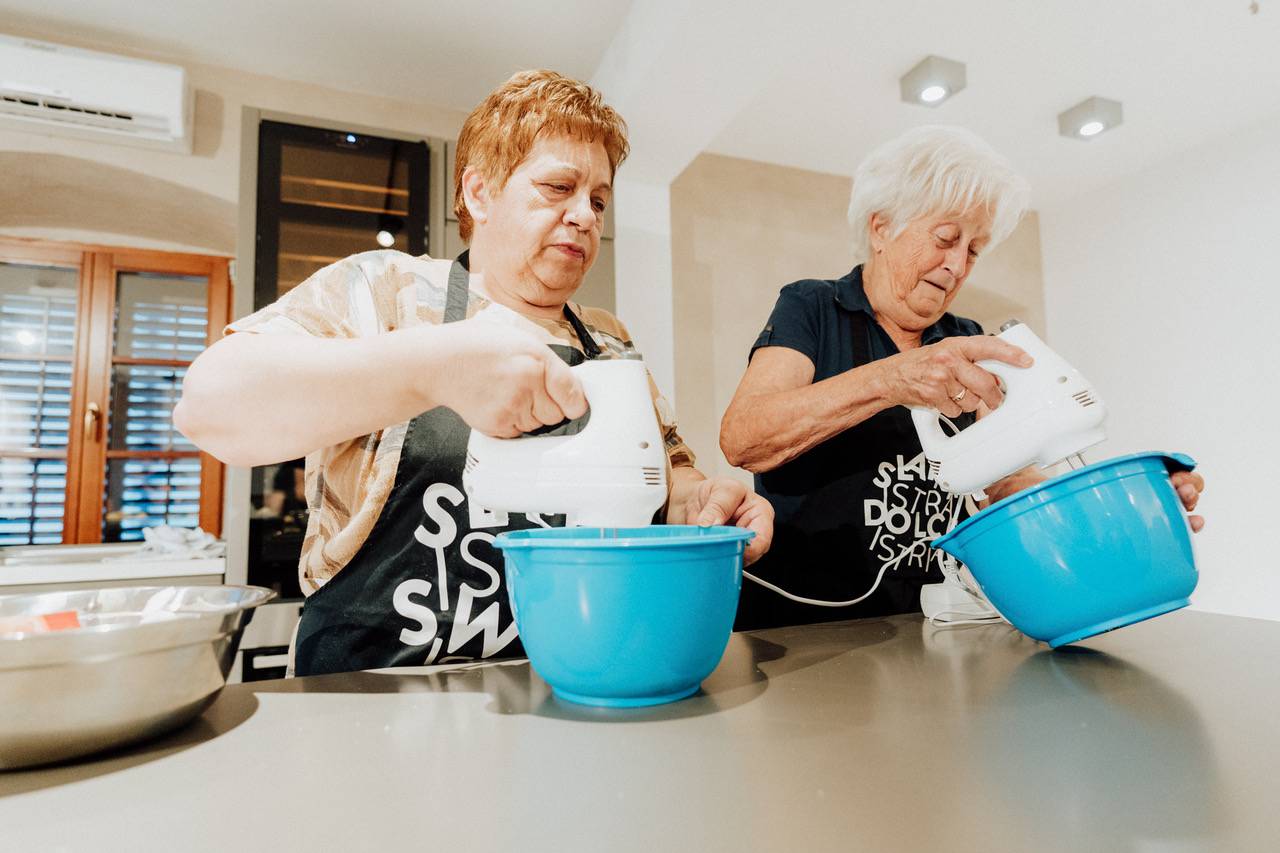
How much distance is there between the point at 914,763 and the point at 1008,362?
0.52 m

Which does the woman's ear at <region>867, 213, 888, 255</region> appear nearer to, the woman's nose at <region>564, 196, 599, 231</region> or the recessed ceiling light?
the woman's nose at <region>564, 196, 599, 231</region>

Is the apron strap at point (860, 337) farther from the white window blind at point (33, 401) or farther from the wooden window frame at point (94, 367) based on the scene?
the white window blind at point (33, 401)

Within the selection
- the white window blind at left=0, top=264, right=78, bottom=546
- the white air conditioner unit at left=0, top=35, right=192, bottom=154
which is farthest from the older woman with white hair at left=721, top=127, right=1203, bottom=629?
the white window blind at left=0, top=264, right=78, bottom=546

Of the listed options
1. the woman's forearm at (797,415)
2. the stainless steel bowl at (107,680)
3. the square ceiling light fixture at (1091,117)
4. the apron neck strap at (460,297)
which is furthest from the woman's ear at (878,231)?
the square ceiling light fixture at (1091,117)

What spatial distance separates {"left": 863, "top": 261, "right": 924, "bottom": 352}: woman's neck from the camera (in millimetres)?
1411

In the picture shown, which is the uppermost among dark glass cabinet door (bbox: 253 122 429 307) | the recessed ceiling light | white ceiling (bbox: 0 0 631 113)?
white ceiling (bbox: 0 0 631 113)

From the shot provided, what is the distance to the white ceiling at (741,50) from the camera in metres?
2.43

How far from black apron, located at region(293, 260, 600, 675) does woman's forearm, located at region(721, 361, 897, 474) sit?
1.55 ft

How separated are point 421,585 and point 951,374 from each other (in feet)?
2.34

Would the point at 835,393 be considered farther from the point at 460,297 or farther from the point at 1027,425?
the point at 460,297

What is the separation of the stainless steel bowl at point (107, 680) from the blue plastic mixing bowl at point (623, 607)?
0.75 ft

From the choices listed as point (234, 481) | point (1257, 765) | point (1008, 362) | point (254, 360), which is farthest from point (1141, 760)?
point (234, 481)

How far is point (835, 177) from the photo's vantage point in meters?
3.98

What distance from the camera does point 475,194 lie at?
1.00 metres
